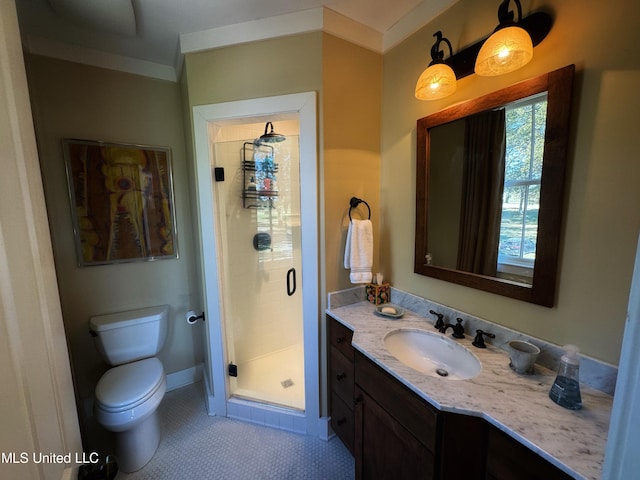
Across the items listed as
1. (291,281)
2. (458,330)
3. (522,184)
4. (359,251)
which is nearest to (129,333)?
(291,281)

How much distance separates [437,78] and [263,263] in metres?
2.05

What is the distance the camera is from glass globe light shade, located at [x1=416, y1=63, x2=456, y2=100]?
1.21 metres

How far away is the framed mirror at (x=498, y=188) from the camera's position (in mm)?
973

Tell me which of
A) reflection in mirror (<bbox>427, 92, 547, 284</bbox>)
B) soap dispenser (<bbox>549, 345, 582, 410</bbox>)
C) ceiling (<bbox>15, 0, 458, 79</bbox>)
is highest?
ceiling (<bbox>15, 0, 458, 79</bbox>)

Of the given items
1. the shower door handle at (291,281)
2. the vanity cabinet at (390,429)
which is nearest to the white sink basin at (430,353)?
the vanity cabinet at (390,429)

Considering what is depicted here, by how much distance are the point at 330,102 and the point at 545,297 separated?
1.44 m

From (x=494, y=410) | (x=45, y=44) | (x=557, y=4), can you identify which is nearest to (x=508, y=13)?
(x=557, y=4)

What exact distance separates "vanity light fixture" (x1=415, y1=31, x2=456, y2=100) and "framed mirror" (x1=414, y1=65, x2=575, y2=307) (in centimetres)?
11

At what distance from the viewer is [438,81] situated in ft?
4.00

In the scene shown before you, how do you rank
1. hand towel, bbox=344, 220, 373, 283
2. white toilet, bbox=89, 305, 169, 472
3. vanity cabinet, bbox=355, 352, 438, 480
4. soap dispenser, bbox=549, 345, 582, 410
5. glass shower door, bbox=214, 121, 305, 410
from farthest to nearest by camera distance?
glass shower door, bbox=214, 121, 305, 410, hand towel, bbox=344, 220, 373, 283, white toilet, bbox=89, 305, 169, 472, vanity cabinet, bbox=355, 352, 438, 480, soap dispenser, bbox=549, 345, 582, 410

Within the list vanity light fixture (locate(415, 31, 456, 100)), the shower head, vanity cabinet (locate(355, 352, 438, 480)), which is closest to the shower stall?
the shower head

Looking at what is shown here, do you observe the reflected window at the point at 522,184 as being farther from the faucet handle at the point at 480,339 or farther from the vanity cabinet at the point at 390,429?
the vanity cabinet at the point at 390,429

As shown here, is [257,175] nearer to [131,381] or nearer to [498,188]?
[131,381]

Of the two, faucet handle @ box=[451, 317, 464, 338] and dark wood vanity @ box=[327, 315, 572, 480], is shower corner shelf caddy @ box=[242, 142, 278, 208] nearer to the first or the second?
dark wood vanity @ box=[327, 315, 572, 480]
